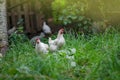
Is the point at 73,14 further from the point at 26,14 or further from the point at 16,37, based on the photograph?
the point at 16,37

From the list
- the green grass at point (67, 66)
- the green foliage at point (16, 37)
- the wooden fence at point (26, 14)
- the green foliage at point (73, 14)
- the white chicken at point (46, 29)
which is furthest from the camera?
the wooden fence at point (26, 14)

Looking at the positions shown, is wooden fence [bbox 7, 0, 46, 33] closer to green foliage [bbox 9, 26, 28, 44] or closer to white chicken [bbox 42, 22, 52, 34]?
white chicken [bbox 42, 22, 52, 34]

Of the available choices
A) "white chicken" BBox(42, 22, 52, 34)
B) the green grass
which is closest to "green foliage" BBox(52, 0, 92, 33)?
"white chicken" BBox(42, 22, 52, 34)

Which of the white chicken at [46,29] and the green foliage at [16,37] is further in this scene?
the white chicken at [46,29]

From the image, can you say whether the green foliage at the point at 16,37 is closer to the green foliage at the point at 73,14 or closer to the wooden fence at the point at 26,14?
the wooden fence at the point at 26,14

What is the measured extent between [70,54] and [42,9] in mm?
3657

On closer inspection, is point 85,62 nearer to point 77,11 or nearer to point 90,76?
point 90,76

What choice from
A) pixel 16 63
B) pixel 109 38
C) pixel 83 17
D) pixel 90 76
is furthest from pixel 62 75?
pixel 83 17

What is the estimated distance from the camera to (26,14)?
392 inches

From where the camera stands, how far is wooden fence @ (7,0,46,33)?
32.5 ft

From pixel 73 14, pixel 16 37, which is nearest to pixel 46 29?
pixel 73 14

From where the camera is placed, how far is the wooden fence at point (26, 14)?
32.5 feet

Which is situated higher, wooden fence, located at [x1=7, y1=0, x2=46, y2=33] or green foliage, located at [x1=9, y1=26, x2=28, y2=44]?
wooden fence, located at [x1=7, y1=0, x2=46, y2=33]

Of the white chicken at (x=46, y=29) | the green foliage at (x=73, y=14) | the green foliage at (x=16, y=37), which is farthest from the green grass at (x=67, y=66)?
the white chicken at (x=46, y=29)
